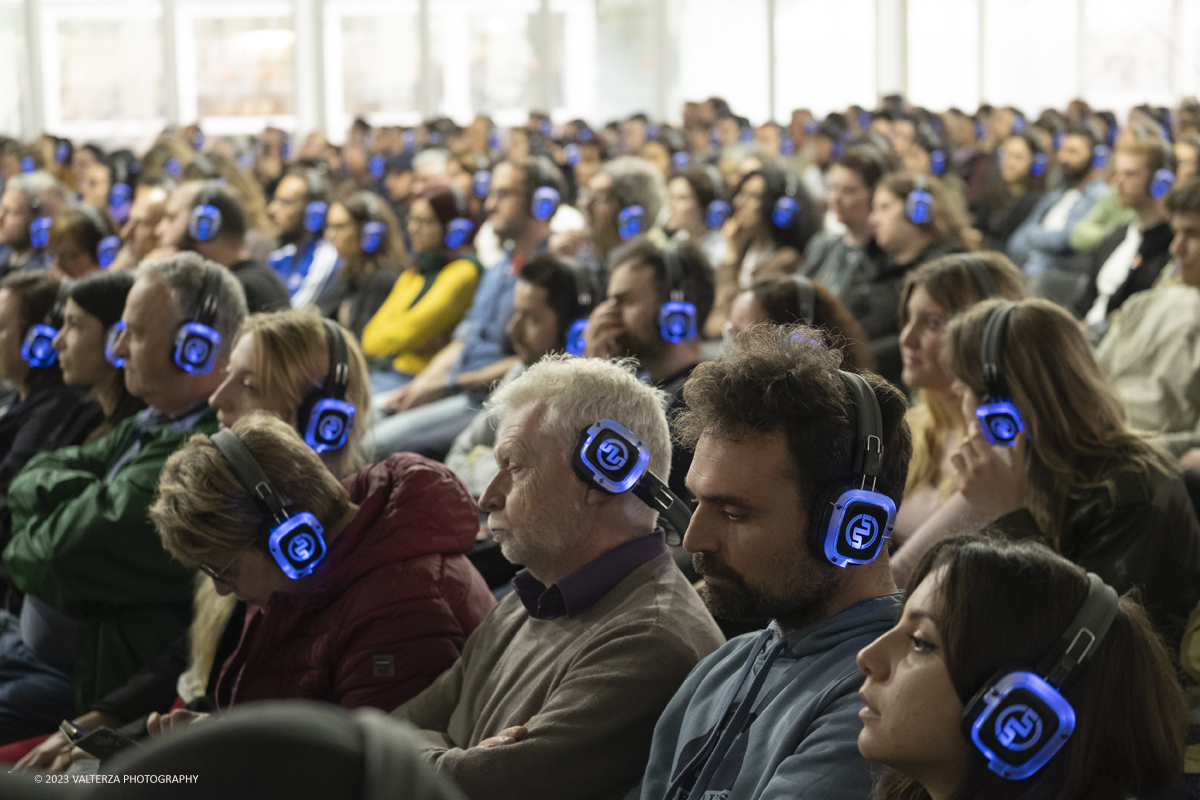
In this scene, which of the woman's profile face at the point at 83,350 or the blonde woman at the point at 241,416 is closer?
the blonde woman at the point at 241,416

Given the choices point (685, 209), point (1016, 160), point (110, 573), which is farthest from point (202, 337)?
point (1016, 160)

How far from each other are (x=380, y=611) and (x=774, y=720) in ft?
2.57

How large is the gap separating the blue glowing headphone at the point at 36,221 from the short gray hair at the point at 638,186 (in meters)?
2.49

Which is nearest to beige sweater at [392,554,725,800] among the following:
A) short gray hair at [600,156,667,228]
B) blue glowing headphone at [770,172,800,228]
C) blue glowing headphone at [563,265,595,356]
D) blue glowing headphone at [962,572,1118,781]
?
blue glowing headphone at [962,572,1118,781]

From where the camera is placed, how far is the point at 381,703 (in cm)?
194

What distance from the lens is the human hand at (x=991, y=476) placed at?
214 cm

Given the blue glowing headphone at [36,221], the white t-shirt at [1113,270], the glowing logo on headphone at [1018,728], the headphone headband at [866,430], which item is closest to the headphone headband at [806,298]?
the headphone headband at [866,430]

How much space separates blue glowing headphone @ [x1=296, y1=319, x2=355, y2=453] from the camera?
2.43 metres

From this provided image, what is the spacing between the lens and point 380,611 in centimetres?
196

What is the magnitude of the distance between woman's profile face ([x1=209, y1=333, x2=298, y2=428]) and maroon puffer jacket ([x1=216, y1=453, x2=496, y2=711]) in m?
0.46

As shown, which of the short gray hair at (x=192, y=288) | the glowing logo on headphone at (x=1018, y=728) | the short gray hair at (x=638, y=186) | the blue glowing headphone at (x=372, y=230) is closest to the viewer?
the glowing logo on headphone at (x=1018, y=728)

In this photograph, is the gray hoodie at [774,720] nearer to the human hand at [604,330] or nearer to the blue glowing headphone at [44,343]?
the human hand at [604,330]

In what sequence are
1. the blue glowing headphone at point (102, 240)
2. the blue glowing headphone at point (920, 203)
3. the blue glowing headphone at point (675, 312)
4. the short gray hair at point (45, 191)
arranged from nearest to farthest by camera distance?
the blue glowing headphone at point (675, 312), the blue glowing headphone at point (920, 203), the blue glowing headphone at point (102, 240), the short gray hair at point (45, 191)

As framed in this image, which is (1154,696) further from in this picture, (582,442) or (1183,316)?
(1183,316)
